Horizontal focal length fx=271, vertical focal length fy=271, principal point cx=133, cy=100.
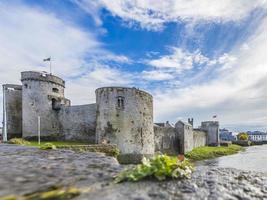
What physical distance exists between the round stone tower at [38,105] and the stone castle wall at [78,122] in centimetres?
124

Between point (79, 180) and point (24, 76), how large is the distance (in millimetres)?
34447

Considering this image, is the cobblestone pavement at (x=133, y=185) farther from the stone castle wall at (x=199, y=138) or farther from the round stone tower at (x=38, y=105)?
the stone castle wall at (x=199, y=138)

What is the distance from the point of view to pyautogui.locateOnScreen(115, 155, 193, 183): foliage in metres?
5.10

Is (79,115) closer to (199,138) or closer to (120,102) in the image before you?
(120,102)

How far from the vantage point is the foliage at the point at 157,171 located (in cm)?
510

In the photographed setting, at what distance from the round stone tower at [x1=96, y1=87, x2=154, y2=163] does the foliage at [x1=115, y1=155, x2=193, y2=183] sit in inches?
956

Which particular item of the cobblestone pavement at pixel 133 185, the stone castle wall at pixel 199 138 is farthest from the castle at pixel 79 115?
the stone castle wall at pixel 199 138

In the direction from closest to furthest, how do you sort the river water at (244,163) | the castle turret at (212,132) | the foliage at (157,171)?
the foliage at (157,171) → the river water at (244,163) → the castle turret at (212,132)

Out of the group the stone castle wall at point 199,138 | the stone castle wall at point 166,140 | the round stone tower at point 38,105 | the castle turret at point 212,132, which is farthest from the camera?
the castle turret at point 212,132

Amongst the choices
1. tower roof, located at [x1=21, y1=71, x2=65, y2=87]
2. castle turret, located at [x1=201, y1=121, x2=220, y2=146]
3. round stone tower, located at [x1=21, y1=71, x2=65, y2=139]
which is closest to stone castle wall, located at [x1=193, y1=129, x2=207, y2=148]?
castle turret, located at [x1=201, y1=121, x2=220, y2=146]

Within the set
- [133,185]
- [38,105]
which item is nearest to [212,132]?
[38,105]

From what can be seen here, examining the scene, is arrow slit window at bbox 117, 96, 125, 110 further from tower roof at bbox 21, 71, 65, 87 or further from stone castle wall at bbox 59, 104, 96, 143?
tower roof at bbox 21, 71, 65, 87

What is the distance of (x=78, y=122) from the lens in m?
35.8

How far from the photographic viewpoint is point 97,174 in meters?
5.65
